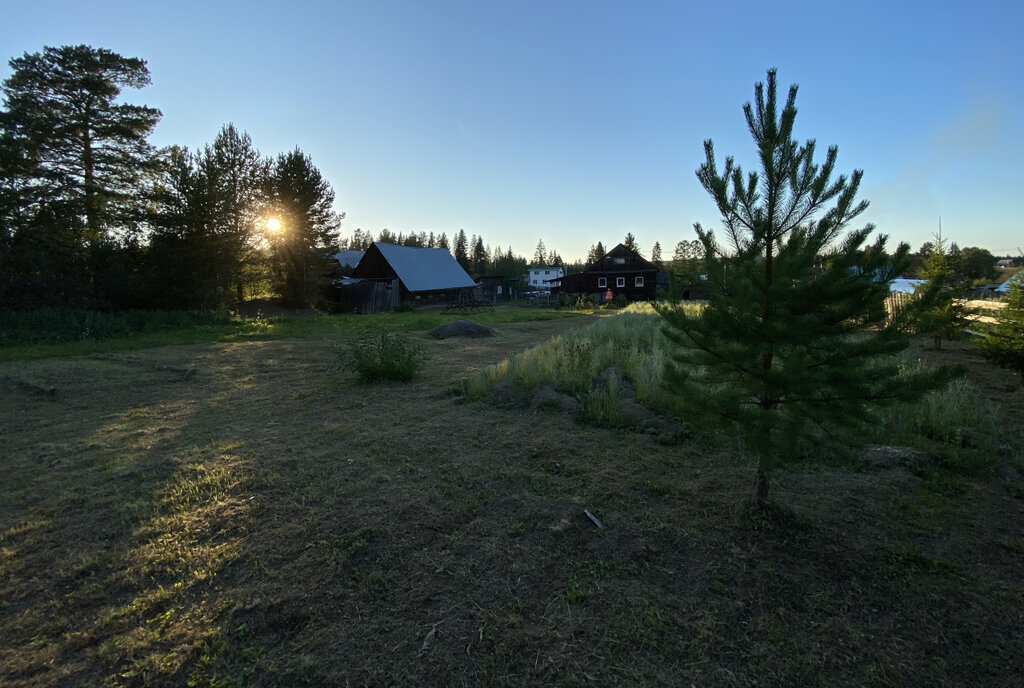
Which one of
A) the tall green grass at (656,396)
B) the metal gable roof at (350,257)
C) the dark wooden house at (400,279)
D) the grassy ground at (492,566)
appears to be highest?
the metal gable roof at (350,257)

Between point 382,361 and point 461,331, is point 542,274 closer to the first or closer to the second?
point 461,331

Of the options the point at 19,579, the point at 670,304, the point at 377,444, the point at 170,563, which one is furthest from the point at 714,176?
the point at 19,579

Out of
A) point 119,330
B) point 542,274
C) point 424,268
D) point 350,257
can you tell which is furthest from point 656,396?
point 542,274

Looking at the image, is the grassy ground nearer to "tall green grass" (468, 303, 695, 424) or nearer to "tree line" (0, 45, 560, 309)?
"tall green grass" (468, 303, 695, 424)

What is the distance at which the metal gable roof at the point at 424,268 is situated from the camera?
33.0 meters

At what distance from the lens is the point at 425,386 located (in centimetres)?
782

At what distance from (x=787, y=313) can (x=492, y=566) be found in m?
2.36

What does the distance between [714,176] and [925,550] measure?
2731mm

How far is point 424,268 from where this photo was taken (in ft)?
118

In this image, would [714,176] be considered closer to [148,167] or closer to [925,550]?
[925,550]

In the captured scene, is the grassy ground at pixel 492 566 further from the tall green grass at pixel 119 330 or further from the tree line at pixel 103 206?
the tree line at pixel 103 206

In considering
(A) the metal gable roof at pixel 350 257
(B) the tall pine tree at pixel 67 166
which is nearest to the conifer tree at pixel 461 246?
(A) the metal gable roof at pixel 350 257

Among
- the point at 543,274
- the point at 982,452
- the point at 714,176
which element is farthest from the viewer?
the point at 543,274

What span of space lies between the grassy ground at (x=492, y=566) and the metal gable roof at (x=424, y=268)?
2871cm
